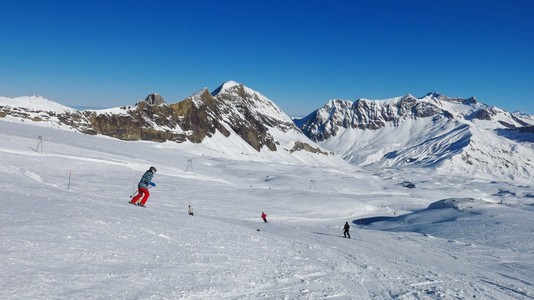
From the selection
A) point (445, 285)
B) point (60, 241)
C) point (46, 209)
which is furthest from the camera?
point (46, 209)

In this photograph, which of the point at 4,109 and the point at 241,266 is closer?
the point at 241,266

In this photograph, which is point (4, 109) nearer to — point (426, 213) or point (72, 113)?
point (72, 113)

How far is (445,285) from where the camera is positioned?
44.1 feet

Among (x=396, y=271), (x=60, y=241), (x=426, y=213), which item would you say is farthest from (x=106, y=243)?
(x=426, y=213)

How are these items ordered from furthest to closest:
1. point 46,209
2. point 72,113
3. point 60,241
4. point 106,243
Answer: point 72,113 < point 46,209 < point 106,243 < point 60,241

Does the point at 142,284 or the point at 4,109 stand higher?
the point at 4,109

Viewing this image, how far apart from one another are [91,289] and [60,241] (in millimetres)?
3339

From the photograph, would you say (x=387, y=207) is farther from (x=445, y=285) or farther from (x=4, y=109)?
(x=4, y=109)

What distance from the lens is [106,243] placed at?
11.8 meters

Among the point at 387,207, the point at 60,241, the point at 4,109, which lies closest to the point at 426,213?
the point at 387,207

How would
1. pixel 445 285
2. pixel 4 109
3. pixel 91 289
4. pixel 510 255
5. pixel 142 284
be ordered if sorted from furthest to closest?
pixel 4 109 → pixel 510 255 → pixel 445 285 → pixel 142 284 → pixel 91 289

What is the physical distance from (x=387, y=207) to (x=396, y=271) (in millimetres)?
62916

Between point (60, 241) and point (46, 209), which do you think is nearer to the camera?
point (60, 241)

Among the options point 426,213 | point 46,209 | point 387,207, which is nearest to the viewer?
point 46,209
